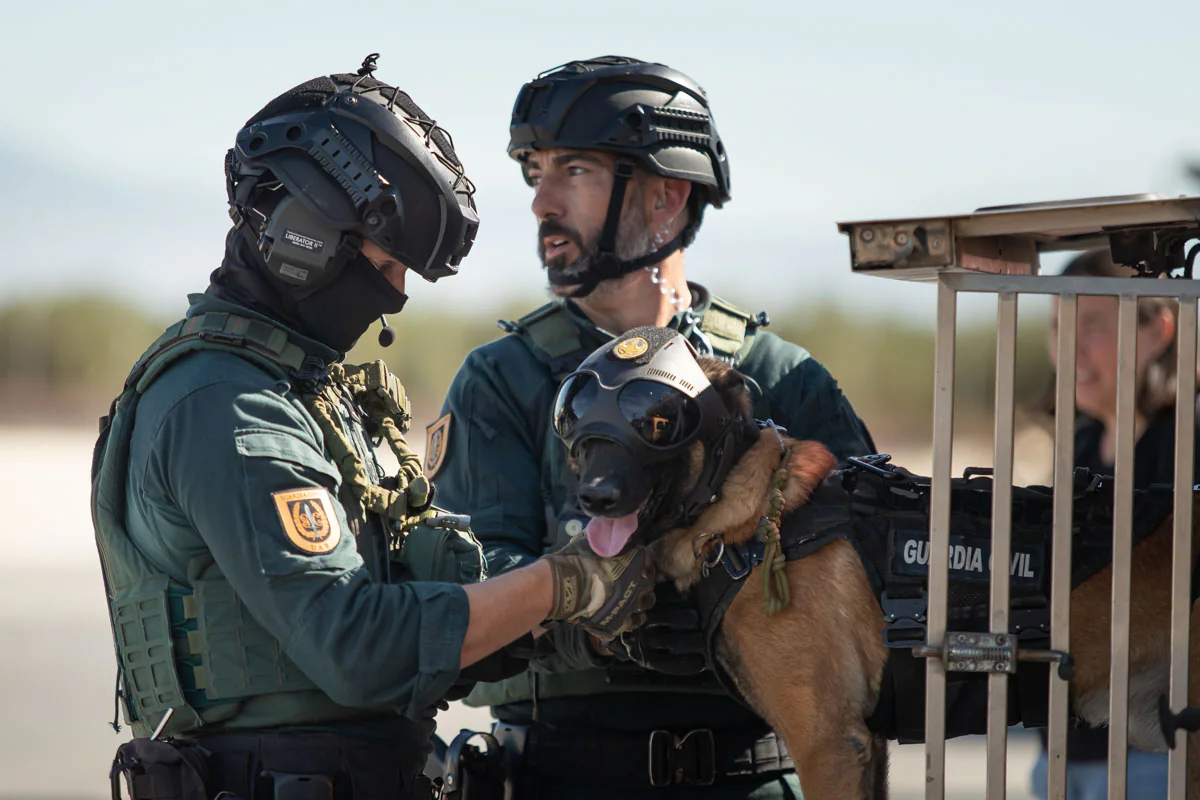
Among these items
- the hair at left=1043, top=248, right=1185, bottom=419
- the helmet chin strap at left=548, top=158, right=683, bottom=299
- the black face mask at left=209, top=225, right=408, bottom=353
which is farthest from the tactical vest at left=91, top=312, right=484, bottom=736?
the hair at left=1043, top=248, right=1185, bottom=419

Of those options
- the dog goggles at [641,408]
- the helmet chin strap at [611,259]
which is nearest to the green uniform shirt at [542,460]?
the helmet chin strap at [611,259]

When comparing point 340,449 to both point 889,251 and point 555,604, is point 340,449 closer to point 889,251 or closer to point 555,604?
point 555,604

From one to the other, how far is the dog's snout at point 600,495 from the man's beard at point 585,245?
3.32 feet

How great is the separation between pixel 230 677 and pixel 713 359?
1536 mm

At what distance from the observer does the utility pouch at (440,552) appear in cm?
323

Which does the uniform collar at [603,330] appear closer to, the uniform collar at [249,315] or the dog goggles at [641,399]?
the dog goggles at [641,399]

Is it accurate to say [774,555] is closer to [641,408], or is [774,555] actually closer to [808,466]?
[808,466]

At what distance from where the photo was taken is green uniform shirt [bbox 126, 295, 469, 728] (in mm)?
2705

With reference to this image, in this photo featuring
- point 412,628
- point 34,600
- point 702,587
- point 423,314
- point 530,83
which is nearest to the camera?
point 412,628

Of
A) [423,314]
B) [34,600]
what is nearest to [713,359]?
[34,600]

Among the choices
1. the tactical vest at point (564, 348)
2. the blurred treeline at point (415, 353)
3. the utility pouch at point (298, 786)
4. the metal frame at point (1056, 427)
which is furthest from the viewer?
the blurred treeline at point (415, 353)

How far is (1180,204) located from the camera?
103 inches

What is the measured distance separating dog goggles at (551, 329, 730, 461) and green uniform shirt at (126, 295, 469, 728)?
64 cm

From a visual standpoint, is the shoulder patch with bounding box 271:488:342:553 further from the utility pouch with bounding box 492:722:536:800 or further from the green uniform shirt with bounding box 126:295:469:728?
the utility pouch with bounding box 492:722:536:800
